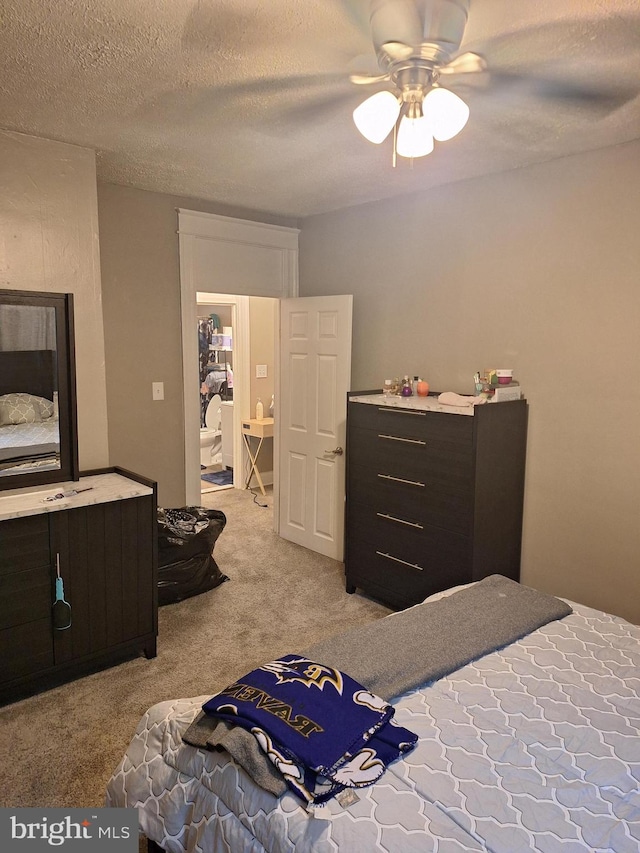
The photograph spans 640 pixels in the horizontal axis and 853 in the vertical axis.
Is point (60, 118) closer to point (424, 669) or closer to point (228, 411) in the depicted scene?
point (424, 669)

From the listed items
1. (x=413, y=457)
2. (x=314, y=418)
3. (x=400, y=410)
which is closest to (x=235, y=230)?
(x=314, y=418)

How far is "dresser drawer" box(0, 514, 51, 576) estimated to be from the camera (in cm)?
239

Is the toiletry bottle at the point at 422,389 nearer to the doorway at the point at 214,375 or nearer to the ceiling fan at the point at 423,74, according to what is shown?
the ceiling fan at the point at 423,74

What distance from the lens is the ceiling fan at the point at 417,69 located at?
1574 millimetres

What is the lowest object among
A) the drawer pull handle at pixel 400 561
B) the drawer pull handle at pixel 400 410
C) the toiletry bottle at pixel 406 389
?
the drawer pull handle at pixel 400 561

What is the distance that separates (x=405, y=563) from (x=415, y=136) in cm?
223

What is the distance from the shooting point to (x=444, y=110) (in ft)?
5.77

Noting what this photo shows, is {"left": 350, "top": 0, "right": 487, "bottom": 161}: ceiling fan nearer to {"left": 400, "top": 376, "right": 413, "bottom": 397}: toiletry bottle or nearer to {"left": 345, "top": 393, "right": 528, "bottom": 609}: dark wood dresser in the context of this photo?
{"left": 345, "top": 393, "right": 528, "bottom": 609}: dark wood dresser

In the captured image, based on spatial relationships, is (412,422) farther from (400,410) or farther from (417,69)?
(417,69)

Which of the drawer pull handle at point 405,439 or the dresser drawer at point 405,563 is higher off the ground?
the drawer pull handle at point 405,439

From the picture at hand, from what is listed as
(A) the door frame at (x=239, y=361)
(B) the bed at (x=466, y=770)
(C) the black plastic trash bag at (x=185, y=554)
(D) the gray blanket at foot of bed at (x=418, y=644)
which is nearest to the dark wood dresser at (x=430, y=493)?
(D) the gray blanket at foot of bed at (x=418, y=644)

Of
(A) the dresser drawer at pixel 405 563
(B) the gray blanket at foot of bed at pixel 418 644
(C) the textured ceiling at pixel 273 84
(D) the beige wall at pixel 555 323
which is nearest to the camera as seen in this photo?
(B) the gray blanket at foot of bed at pixel 418 644

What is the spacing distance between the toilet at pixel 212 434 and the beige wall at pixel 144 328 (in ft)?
9.83

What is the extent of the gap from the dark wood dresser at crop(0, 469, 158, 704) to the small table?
9.35 feet
